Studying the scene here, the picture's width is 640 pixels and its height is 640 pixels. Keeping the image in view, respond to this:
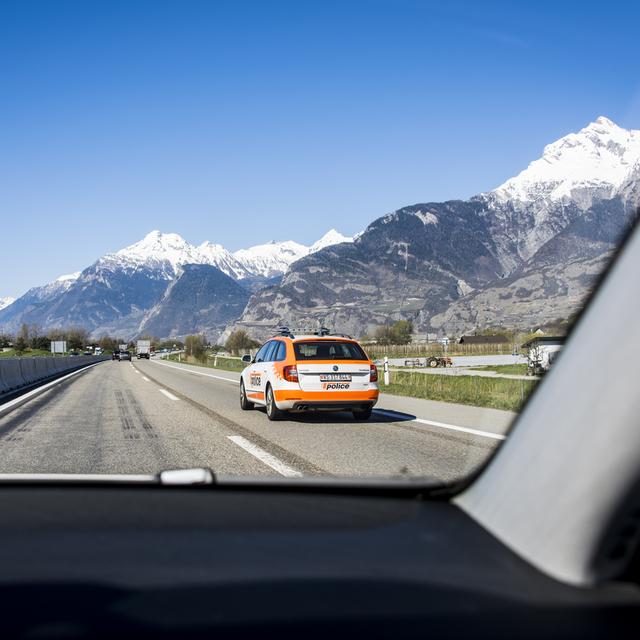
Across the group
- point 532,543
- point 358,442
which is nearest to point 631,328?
point 532,543

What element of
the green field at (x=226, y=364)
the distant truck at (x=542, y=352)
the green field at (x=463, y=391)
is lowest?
the green field at (x=226, y=364)

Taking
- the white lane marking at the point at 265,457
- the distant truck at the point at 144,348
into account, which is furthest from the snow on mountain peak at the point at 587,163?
the distant truck at the point at 144,348

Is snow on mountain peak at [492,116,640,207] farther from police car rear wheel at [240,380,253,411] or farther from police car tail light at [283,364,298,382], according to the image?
police car rear wheel at [240,380,253,411]

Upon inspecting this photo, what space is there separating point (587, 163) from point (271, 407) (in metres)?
10.4

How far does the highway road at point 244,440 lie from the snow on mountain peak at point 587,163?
2.21 meters

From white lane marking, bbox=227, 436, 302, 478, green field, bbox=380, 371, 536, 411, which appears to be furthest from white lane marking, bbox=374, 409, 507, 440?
white lane marking, bbox=227, 436, 302, 478

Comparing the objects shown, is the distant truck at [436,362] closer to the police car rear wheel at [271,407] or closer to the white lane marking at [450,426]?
the white lane marking at [450,426]

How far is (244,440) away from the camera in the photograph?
10.6 meters

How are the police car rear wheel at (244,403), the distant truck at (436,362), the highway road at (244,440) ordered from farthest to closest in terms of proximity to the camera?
the distant truck at (436,362)
the police car rear wheel at (244,403)
the highway road at (244,440)

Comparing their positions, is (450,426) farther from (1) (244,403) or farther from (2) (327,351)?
(1) (244,403)

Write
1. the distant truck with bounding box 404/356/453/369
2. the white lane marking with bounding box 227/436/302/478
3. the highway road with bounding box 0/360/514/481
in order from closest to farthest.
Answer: the white lane marking with bounding box 227/436/302/478
the highway road with bounding box 0/360/514/481
the distant truck with bounding box 404/356/453/369

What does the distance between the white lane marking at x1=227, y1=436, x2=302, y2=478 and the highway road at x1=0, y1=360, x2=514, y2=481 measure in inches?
0.5

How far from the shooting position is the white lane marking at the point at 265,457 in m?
7.70

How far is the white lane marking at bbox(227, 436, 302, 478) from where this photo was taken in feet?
25.3
